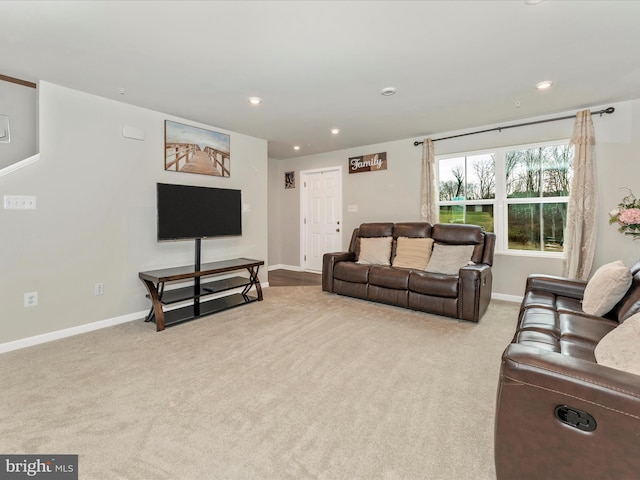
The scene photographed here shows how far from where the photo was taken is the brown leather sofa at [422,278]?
339 cm

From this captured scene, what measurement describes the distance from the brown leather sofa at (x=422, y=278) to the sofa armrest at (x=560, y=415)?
2.29 meters

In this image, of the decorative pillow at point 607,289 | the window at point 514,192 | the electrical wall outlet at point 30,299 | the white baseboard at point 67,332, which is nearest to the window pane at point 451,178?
the window at point 514,192

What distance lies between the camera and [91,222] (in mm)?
3137

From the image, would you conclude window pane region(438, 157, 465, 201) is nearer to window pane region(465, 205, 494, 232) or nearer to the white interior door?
window pane region(465, 205, 494, 232)

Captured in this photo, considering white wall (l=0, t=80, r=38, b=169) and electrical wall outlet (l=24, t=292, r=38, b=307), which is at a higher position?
white wall (l=0, t=80, r=38, b=169)

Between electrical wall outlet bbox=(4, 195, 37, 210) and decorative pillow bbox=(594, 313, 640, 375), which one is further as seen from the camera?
electrical wall outlet bbox=(4, 195, 37, 210)

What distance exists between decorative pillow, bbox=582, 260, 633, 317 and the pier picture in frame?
416 cm

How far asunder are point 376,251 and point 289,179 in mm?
2992

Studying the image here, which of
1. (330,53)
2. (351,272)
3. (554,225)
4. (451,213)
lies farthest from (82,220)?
(554,225)

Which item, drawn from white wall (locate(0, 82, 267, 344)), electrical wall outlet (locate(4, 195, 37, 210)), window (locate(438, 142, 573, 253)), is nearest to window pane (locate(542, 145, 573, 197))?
window (locate(438, 142, 573, 253))

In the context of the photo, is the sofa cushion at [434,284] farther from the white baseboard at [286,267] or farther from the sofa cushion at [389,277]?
the white baseboard at [286,267]

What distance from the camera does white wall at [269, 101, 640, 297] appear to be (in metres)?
3.47

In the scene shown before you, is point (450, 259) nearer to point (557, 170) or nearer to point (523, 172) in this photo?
point (523, 172)

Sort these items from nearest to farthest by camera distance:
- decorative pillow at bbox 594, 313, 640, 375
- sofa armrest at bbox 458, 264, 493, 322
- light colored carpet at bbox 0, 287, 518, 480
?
decorative pillow at bbox 594, 313, 640, 375, light colored carpet at bbox 0, 287, 518, 480, sofa armrest at bbox 458, 264, 493, 322
